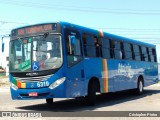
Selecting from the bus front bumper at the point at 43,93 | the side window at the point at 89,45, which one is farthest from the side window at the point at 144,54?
the bus front bumper at the point at 43,93

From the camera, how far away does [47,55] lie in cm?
1343

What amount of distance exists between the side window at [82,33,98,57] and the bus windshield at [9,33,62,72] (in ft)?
6.39

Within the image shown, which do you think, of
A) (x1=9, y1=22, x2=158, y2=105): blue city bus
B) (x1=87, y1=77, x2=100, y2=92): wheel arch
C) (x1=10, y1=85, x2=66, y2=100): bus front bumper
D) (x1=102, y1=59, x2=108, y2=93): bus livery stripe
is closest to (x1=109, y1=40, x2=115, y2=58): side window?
(x1=9, y1=22, x2=158, y2=105): blue city bus

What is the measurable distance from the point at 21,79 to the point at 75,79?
2.04m

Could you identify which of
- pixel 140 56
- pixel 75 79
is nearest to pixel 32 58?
pixel 75 79

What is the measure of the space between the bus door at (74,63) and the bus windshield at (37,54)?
0.42 m

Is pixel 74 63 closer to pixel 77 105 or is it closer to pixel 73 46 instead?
pixel 73 46

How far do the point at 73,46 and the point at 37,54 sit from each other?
141 centimetres

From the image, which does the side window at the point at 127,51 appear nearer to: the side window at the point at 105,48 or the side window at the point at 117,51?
the side window at the point at 117,51

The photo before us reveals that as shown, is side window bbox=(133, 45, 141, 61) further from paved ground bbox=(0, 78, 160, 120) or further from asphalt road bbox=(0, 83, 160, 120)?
asphalt road bbox=(0, 83, 160, 120)

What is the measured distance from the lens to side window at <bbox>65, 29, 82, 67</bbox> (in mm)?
13570

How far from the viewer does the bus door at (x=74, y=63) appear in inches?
534

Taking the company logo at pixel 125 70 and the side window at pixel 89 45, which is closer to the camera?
the side window at pixel 89 45

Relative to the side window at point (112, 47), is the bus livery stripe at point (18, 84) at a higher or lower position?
lower
